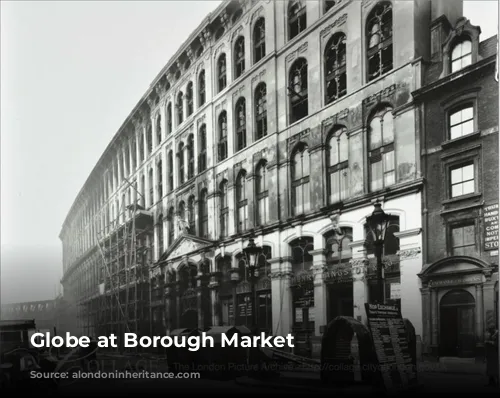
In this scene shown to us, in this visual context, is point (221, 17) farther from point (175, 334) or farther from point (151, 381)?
point (151, 381)

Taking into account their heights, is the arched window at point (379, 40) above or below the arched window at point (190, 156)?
above

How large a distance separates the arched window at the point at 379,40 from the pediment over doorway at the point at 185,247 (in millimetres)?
3519

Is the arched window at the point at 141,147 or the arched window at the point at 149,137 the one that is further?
the arched window at the point at 149,137

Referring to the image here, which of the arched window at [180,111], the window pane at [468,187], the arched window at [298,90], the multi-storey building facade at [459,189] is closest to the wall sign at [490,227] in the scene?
the multi-storey building facade at [459,189]

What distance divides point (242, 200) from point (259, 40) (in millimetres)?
2406

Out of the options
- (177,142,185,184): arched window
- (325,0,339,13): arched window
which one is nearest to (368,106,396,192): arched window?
(325,0,339,13): arched window

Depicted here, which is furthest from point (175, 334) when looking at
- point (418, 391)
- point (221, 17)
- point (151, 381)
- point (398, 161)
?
point (221, 17)

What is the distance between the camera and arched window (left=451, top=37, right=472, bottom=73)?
6.79m

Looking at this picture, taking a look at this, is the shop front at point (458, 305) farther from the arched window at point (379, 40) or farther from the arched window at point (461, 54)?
the arched window at point (379, 40)

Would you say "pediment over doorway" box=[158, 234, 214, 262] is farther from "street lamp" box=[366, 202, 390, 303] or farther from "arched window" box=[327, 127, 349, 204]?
"street lamp" box=[366, 202, 390, 303]

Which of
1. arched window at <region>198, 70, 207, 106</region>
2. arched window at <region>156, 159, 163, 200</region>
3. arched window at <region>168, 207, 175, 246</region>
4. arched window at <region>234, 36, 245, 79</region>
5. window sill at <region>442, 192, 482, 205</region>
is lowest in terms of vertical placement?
arched window at <region>168, 207, 175, 246</region>

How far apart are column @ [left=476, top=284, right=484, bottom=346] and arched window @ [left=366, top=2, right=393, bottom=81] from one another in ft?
9.95

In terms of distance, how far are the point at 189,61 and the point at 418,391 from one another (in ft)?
18.5

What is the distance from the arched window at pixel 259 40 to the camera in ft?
26.7
